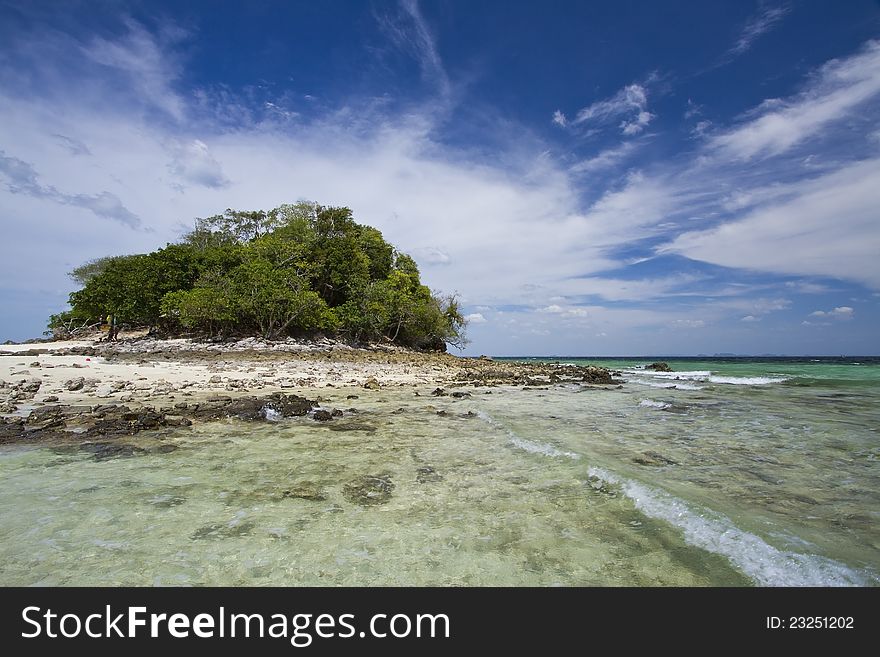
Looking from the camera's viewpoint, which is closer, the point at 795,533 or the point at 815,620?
the point at 815,620

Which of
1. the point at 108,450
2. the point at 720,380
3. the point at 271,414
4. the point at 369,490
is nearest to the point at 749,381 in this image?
the point at 720,380

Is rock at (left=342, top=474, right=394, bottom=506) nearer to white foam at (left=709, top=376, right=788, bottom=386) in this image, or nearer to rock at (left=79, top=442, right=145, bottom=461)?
rock at (left=79, top=442, right=145, bottom=461)

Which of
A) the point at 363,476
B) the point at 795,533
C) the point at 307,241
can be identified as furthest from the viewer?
the point at 307,241

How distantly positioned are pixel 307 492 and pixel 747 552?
16.2ft

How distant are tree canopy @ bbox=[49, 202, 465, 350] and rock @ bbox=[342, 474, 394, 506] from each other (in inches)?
1288

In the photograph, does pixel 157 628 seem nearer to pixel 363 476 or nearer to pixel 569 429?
pixel 363 476

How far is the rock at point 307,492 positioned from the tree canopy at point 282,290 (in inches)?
1289

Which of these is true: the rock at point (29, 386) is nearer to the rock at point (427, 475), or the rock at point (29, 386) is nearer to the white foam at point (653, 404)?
the rock at point (427, 475)

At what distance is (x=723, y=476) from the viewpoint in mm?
6656

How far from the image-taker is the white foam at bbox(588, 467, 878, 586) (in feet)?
11.4

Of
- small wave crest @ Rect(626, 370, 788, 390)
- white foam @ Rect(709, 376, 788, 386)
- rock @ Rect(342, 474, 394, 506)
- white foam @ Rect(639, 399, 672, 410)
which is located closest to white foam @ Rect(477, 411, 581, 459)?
rock @ Rect(342, 474, 394, 506)

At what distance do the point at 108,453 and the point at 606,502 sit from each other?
8.03 metres

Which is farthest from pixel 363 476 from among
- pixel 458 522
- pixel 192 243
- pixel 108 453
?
pixel 192 243

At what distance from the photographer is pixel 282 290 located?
36.5m
